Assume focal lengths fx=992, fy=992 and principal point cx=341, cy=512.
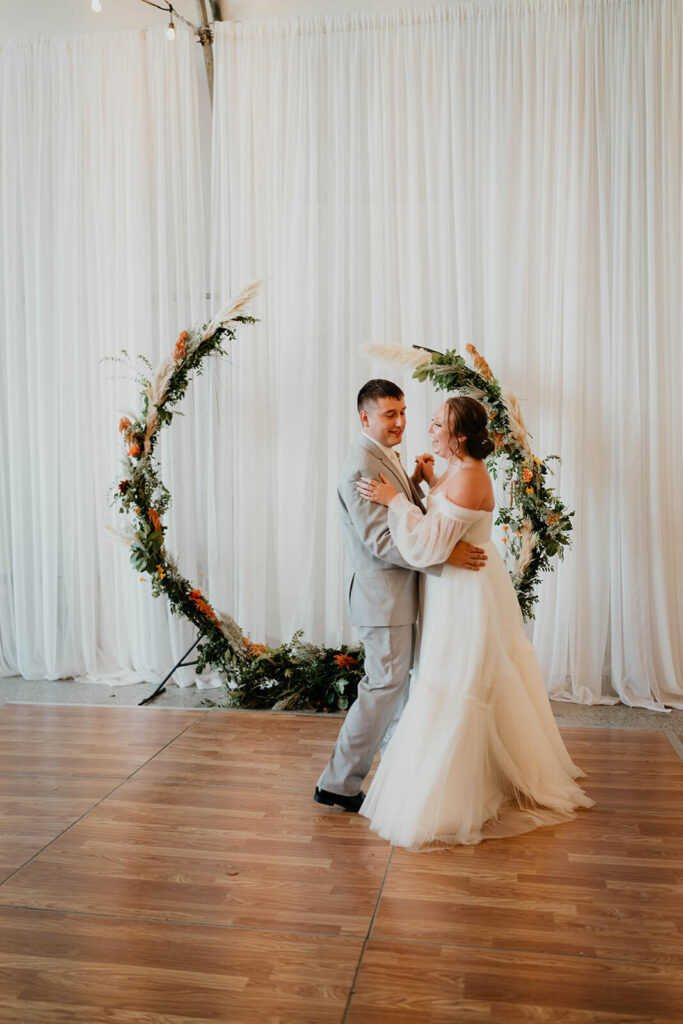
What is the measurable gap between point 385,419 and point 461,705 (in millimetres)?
1117

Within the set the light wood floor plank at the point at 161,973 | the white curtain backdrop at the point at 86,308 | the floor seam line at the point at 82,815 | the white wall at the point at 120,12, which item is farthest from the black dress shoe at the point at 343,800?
the white wall at the point at 120,12

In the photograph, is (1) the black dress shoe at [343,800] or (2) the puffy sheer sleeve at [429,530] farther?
(1) the black dress shoe at [343,800]

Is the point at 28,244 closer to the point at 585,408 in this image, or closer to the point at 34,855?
the point at 585,408

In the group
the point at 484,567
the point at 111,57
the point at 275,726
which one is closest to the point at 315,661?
the point at 275,726

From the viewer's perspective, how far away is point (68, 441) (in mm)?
5969

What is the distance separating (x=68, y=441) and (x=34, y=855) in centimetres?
307

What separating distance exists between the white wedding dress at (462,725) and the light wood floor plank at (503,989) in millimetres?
753

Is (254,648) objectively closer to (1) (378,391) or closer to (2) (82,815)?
(2) (82,815)

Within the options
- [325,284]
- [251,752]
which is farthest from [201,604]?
[325,284]

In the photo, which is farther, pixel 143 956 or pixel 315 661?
pixel 315 661

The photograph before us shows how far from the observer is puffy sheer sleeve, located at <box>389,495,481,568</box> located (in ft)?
11.8

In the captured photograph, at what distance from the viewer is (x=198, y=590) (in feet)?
18.2

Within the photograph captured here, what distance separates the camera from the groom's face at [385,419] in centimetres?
382

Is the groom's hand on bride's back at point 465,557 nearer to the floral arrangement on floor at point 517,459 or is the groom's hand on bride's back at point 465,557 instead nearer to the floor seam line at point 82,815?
the floral arrangement on floor at point 517,459
